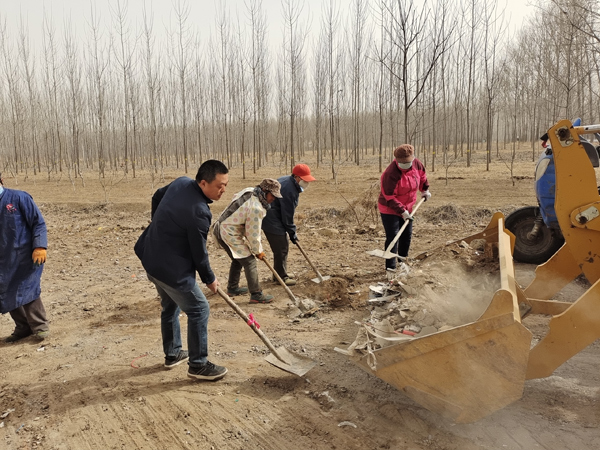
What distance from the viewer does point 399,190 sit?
553cm

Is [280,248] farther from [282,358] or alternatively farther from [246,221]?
[282,358]

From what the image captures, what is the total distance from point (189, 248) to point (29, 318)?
2.30 meters

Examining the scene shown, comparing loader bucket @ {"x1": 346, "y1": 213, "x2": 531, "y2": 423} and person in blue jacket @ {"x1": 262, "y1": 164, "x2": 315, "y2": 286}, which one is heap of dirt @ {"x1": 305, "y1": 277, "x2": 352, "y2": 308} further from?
loader bucket @ {"x1": 346, "y1": 213, "x2": 531, "y2": 423}

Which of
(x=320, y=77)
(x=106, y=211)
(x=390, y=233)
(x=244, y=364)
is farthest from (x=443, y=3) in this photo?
(x=320, y=77)

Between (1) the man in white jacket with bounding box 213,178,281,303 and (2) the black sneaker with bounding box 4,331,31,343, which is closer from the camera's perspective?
(2) the black sneaker with bounding box 4,331,31,343

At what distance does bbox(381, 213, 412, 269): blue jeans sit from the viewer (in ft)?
18.5

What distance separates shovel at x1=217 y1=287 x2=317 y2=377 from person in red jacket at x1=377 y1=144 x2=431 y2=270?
2.36 metres

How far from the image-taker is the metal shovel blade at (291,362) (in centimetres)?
352

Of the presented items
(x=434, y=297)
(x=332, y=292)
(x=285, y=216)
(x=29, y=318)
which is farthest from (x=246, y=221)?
(x=29, y=318)

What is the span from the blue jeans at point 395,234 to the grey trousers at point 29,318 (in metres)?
3.93

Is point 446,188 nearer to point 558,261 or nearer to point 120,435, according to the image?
point 558,261

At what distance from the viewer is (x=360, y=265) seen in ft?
22.0

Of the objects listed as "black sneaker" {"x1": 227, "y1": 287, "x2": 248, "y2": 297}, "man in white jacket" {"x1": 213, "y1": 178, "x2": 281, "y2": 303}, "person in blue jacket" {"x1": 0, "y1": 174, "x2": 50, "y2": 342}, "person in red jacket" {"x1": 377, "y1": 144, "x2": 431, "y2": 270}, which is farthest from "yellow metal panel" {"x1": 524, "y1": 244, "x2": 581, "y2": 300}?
"person in blue jacket" {"x1": 0, "y1": 174, "x2": 50, "y2": 342}

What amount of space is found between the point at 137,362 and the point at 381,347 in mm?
2241
